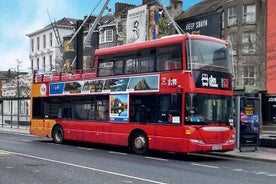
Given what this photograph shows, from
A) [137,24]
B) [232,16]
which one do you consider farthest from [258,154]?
[232,16]

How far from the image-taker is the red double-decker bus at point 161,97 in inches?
655

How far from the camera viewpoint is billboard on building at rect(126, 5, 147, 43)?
25047 millimetres

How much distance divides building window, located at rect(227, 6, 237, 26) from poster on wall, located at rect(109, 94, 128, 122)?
38804mm

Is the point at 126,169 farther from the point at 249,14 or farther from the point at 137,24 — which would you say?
the point at 249,14

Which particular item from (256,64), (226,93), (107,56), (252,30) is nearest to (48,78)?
(107,56)

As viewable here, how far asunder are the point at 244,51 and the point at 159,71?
108 feet

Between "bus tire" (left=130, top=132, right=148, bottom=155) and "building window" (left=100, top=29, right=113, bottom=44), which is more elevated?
"building window" (left=100, top=29, right=113, bottom=44)

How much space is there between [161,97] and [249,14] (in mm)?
40157

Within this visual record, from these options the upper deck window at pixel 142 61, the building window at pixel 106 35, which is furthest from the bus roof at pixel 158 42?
the building window at pixel 106 35

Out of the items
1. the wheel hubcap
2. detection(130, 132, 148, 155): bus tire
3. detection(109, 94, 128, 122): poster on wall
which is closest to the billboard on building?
detection(109, 94, 128, 122): poster on wall

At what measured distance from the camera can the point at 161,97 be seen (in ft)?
57.6

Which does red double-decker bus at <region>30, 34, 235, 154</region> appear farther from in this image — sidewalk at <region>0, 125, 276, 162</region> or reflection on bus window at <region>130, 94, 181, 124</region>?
sidewalk at <region>0, 125, 276, 162</region>

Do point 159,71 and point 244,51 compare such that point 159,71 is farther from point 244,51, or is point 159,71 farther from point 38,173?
point 244,51

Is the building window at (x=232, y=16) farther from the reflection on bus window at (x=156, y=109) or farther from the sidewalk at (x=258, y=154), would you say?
the reflection on bus window at (x=156, y=109)
